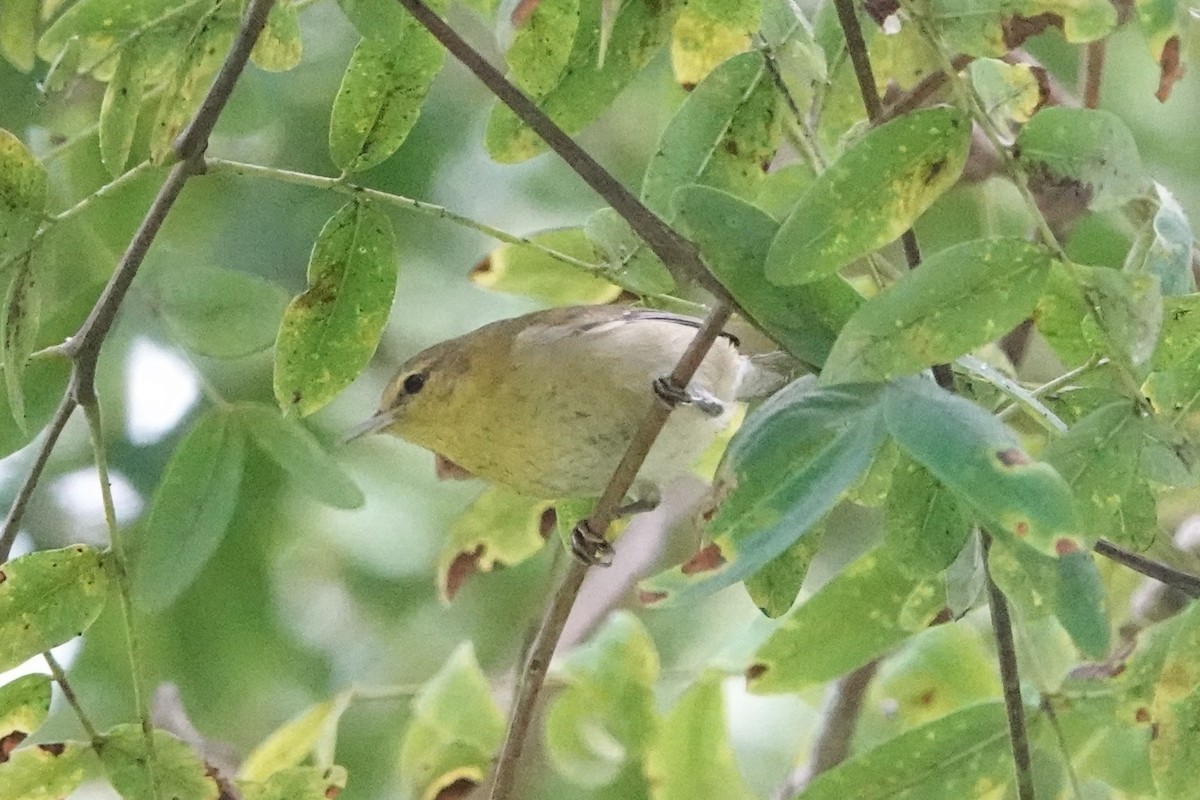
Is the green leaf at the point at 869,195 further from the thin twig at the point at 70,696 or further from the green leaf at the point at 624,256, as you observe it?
the thin twig at the point at 70,696

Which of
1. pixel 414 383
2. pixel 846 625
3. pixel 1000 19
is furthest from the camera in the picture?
pixel 414 383

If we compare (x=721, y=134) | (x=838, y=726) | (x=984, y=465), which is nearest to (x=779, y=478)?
(x=984, y=465)

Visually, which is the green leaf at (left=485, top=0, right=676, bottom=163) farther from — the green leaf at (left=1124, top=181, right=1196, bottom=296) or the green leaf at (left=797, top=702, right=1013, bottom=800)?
the green leaf at (left=797, top=702, right=1013, bottom=800)

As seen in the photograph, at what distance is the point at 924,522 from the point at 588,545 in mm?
515

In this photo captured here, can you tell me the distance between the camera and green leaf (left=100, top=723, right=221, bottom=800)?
1.07 metres

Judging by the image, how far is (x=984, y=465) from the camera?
26.1 inches

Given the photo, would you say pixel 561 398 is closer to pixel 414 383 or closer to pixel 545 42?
pixel 414 383

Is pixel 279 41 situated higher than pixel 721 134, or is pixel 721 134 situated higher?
pixel 279 41

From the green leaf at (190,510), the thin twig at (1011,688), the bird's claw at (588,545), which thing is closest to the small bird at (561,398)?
the bird's claw at (588,545)

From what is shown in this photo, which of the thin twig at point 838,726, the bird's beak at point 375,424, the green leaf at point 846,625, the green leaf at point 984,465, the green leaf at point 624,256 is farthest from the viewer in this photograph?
the bird's beak at point 375,424

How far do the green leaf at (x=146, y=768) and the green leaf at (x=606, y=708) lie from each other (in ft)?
1.86

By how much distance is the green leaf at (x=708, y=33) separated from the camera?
1033 millimetres

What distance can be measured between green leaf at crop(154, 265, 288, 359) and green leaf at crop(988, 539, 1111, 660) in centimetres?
76

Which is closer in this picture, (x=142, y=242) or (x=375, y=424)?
(x=142, y=242)
